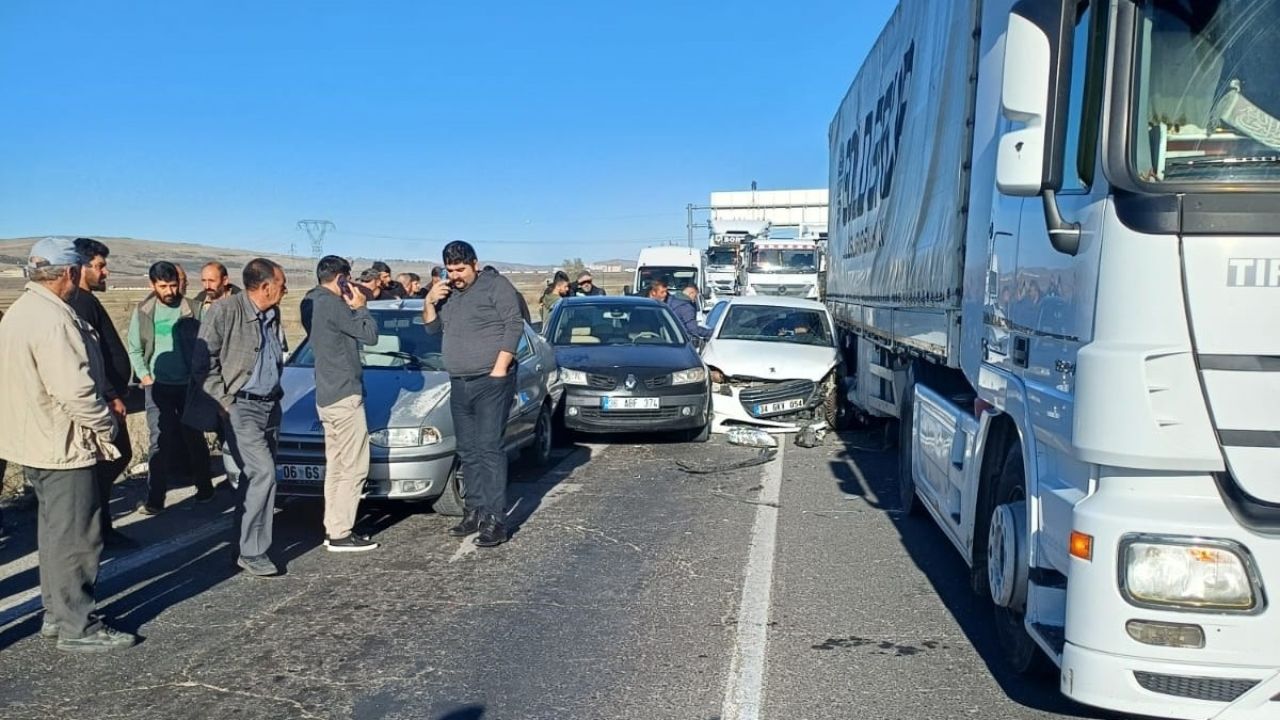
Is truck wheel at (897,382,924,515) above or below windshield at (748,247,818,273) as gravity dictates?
below

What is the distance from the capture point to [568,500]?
8117 mm

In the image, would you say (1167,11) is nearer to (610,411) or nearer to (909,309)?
(909,309)

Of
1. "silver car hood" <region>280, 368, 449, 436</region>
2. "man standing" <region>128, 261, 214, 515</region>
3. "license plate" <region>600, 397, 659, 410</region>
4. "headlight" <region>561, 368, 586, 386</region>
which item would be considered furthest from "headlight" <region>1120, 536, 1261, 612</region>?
"headlight" <region>561, 368, 586, 386</region>

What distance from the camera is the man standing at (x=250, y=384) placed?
19.5 feet

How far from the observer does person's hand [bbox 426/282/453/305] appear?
6.95 meters

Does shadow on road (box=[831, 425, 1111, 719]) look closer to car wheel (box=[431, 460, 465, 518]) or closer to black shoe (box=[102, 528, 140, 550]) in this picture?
car wheel (box=[431, 460, 465, 518])

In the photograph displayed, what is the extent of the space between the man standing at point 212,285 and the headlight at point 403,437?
162 cm

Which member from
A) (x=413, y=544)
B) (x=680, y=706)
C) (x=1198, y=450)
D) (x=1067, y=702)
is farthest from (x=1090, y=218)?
(x=413, y=544)

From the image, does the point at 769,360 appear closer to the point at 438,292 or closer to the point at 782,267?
the point at 438,292

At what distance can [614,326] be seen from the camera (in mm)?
11617

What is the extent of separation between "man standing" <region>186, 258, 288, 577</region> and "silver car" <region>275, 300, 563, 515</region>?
72cm

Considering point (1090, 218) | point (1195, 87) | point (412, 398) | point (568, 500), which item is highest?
point (1195, 87)

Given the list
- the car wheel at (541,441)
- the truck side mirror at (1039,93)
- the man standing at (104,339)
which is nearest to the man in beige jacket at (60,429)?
the man standing at (104,339)

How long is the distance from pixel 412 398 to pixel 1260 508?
5.52 meters
